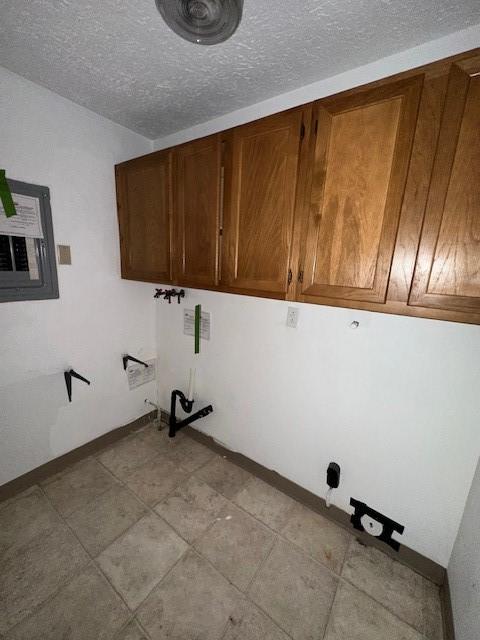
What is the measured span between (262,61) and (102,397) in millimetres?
2200

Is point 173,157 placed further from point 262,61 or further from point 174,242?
→ point 262,61

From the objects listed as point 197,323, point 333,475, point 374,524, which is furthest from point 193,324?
point 374,524

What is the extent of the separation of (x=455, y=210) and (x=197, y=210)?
41.0 inches

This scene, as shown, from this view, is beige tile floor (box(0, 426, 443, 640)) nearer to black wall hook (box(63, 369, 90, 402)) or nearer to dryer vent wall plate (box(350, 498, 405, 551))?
dryer vent wall plate (box(350, 498, 405, 551))

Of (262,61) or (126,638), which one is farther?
(262,61)

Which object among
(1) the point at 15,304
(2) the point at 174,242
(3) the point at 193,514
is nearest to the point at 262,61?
(2) the point at 174,242

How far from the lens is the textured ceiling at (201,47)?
836mm

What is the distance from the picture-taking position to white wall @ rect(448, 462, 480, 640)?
832 mm

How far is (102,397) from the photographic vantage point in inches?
72.4

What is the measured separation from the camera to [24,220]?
1.31 m

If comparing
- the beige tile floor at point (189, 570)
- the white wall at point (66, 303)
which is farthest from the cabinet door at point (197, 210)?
the beige tile floor at point (189, 570)

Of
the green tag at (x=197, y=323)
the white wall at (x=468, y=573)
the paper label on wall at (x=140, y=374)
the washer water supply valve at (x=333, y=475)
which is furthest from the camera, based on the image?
the paper label on wall at (x=140, y=374)

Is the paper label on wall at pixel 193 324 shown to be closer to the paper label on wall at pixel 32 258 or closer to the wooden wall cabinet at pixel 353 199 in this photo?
the wooden wall cabinet at pixel 353 199

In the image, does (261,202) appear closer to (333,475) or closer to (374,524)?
(333,475)
